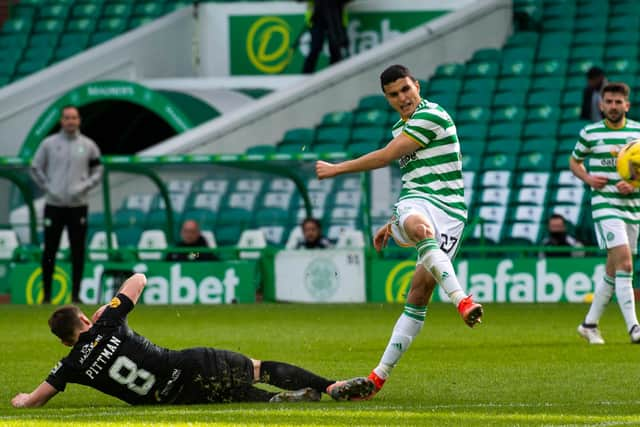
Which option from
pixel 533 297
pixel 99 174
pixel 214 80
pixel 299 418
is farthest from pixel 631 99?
pixel 299 418

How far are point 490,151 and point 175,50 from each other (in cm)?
695

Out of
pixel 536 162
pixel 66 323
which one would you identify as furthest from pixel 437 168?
pixel 536 162

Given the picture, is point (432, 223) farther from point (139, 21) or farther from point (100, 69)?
point (139, 21)

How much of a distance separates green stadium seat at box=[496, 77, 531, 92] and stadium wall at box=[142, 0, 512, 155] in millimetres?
1417

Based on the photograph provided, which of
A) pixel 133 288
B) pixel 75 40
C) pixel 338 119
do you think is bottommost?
pixel 133 288

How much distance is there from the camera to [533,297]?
18.9 m

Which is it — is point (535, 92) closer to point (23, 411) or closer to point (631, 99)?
point (631, 99)

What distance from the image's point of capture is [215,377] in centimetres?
869

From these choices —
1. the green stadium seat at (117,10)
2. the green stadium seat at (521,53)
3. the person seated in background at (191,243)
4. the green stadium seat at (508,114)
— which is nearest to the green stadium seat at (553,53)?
the green stadium seat at (521,53)

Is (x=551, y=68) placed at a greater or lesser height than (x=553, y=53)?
lesser

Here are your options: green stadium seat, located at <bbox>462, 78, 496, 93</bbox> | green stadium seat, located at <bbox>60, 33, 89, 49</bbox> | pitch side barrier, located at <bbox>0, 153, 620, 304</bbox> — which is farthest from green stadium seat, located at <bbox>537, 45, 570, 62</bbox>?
green stadium seat, located at <bbox>60, 33, 89, 49</bbox>

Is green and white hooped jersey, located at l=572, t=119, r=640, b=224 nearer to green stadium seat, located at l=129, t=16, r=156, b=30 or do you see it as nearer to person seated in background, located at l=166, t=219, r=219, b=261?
person seated in background, located at l=166, t=219, r=219, b=261

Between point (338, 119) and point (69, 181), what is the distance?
6.88 m

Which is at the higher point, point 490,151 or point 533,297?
point 490,151
